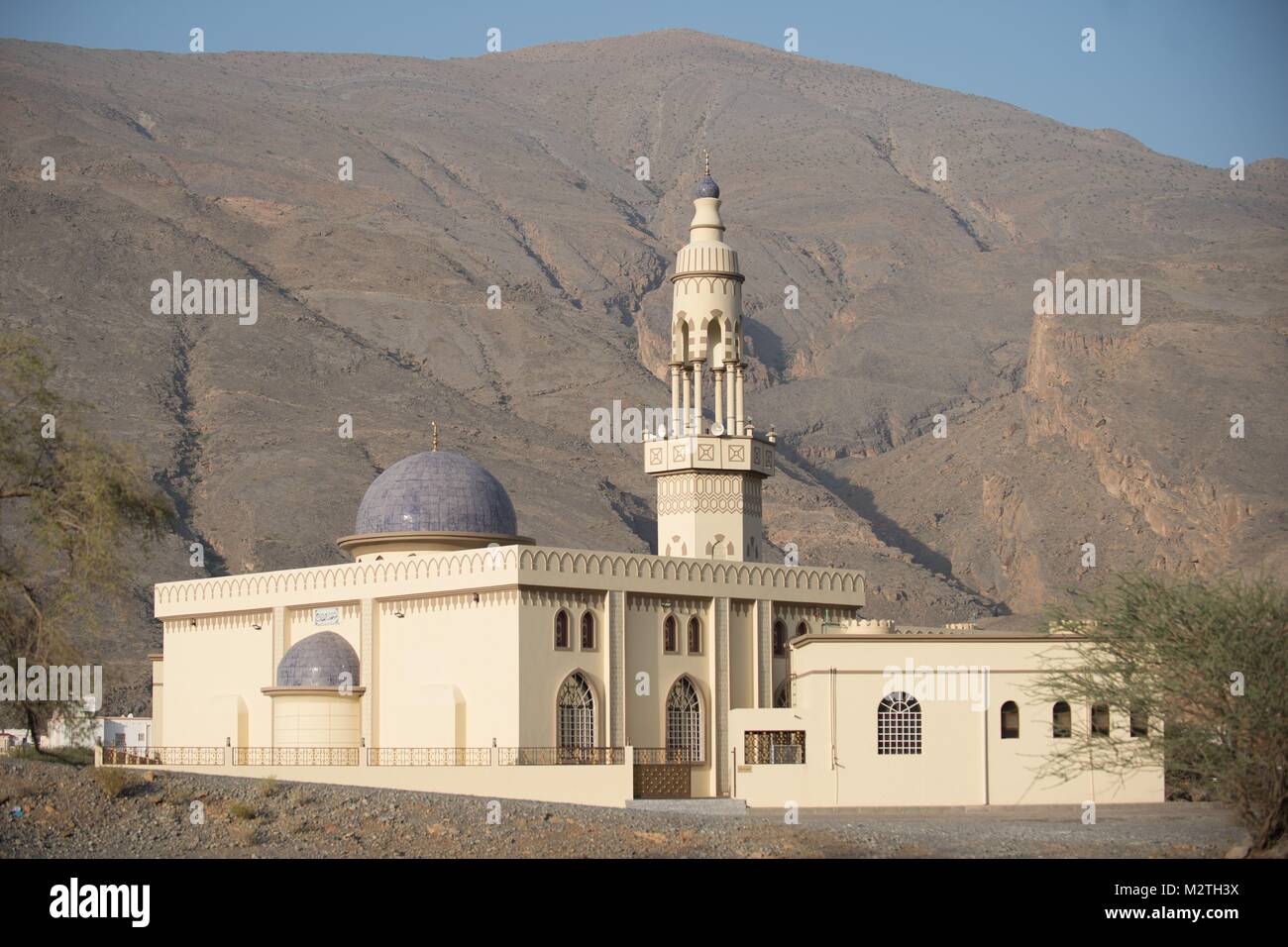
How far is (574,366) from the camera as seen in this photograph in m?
162

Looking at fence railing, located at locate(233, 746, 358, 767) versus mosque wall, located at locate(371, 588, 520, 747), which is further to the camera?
fence railing, located at locate(233, 746, 358, 767)

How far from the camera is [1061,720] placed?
45406 mm

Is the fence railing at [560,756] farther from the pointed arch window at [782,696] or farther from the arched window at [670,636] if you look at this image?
the pointed arch window at [782,696]

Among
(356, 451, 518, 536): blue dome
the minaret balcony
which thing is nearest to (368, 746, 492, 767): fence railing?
(356, 451, 518, 536): blue dome

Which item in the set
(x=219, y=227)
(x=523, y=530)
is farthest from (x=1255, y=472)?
(x=219, y=227)

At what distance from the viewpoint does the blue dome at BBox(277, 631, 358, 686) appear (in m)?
49.9

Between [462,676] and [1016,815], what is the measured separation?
12646 mm

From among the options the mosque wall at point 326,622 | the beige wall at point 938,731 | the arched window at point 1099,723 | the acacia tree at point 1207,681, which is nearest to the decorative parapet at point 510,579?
the mosque wall at point 326,622

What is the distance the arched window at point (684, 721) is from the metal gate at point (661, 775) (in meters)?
0.35

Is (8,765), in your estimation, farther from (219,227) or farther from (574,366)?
(219,227)

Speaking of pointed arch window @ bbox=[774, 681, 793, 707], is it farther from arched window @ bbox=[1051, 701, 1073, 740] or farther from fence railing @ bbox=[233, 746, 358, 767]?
fence railing @ bbox=[233, 746, 358, 767]

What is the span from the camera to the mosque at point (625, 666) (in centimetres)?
4506

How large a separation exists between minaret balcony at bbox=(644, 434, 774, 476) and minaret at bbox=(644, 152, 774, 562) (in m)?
0.02

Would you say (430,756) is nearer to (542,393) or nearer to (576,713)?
(576,713)
